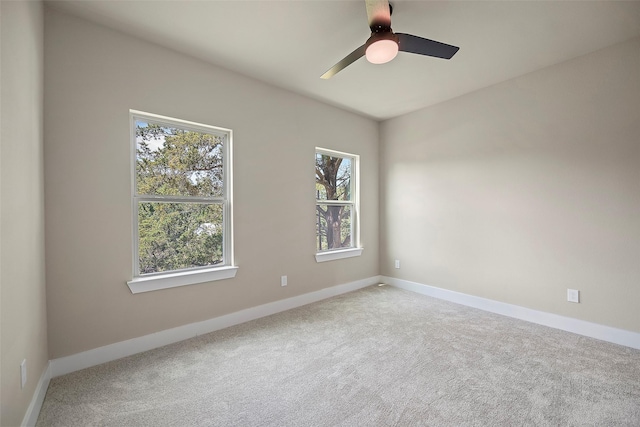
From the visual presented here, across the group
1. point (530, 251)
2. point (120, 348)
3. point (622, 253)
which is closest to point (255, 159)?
point (120, 348)

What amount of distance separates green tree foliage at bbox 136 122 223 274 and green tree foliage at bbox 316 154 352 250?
1432mm

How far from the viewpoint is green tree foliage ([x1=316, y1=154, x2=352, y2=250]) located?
13.1 ft

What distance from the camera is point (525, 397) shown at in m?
1.81

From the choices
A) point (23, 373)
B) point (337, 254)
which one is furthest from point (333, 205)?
point (23, 373)

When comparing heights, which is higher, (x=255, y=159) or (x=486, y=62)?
(x=486, y=62)

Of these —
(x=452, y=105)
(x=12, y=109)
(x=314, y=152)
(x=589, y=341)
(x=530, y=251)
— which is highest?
(x=452, y=105)

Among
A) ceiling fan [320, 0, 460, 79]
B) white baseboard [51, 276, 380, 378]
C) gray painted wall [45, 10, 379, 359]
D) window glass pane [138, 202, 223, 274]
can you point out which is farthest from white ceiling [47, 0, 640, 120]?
white baseboard [51, 276, 380, 378]

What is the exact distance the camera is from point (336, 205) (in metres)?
4.20

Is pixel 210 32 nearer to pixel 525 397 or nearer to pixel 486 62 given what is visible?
pixel 486 62

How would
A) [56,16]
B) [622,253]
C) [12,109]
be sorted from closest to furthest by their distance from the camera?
[12,109] < [56,16] < [622,253]

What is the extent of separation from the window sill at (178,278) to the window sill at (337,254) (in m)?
1.22

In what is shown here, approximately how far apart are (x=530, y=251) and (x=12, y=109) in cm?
430

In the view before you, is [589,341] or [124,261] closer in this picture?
[124,261]

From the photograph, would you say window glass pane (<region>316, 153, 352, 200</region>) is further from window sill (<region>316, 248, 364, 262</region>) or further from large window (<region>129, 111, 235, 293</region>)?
large window (<region>129, 111, 235, 293</region>)
